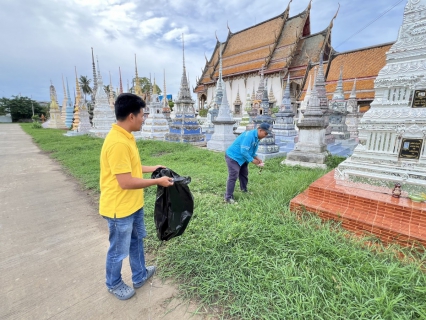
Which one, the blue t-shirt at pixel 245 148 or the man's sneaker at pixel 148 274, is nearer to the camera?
the man's sneaker at pixel 148 274

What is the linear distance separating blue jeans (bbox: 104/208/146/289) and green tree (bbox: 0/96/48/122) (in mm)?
49844

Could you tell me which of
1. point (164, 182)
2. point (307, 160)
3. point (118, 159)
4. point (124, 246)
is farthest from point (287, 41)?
point (124, 246)

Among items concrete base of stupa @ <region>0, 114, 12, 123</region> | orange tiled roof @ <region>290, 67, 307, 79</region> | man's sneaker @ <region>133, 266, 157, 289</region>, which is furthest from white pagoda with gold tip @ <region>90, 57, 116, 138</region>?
concrete base of stupa @ <region>0, 114, 12, 123</region>

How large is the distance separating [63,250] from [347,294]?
9.18 feet

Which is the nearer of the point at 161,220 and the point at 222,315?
the point at 222,315

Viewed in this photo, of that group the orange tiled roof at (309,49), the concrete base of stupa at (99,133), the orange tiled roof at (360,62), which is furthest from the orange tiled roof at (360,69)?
the concrete base of stupa at (99,133)

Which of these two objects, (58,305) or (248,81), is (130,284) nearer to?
(58,305)

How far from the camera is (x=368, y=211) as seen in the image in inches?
98.1

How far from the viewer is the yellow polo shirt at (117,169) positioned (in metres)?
1.48

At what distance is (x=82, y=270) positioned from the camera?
2133 mm

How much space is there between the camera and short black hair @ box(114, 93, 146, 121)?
1.55 meters

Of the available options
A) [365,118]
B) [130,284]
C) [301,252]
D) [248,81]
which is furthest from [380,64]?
[130,284]

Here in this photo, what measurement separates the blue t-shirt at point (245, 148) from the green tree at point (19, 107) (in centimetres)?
4918

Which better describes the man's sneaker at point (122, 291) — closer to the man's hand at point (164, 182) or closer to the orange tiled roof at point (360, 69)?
the man's hand at point (164, 182)
